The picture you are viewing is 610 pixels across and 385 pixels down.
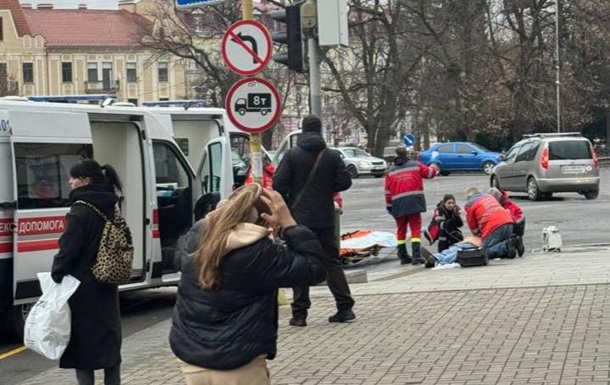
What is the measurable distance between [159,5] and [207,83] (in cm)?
520

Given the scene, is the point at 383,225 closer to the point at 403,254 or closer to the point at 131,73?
the point at 403,254

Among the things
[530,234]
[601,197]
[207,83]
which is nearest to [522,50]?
[207,83]

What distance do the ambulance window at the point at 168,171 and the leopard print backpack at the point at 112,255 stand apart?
6.27m

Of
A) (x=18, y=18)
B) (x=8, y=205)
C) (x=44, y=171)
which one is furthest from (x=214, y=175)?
(x=18, y=18)

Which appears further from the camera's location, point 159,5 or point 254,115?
point 159,5

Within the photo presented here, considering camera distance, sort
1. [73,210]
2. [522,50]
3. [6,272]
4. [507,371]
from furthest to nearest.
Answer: [522,50] → [6,272] → [507,371] → [73,210]

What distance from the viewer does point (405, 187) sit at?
16766 millimetres

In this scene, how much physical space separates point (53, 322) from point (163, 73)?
96397 mm

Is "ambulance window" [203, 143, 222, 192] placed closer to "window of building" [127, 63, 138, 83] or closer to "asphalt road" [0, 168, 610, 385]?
"asphalt road" [0, 168, 610, 385]

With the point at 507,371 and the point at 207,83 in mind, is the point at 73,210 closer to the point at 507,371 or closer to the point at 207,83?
the point at 507,371

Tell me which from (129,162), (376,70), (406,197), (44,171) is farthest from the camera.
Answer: (376,70)

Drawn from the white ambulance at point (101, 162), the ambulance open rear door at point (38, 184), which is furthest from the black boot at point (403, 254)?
the ambulance open rear door at point (38, 184)

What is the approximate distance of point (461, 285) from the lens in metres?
13.3

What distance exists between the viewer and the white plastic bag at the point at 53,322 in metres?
6.86
